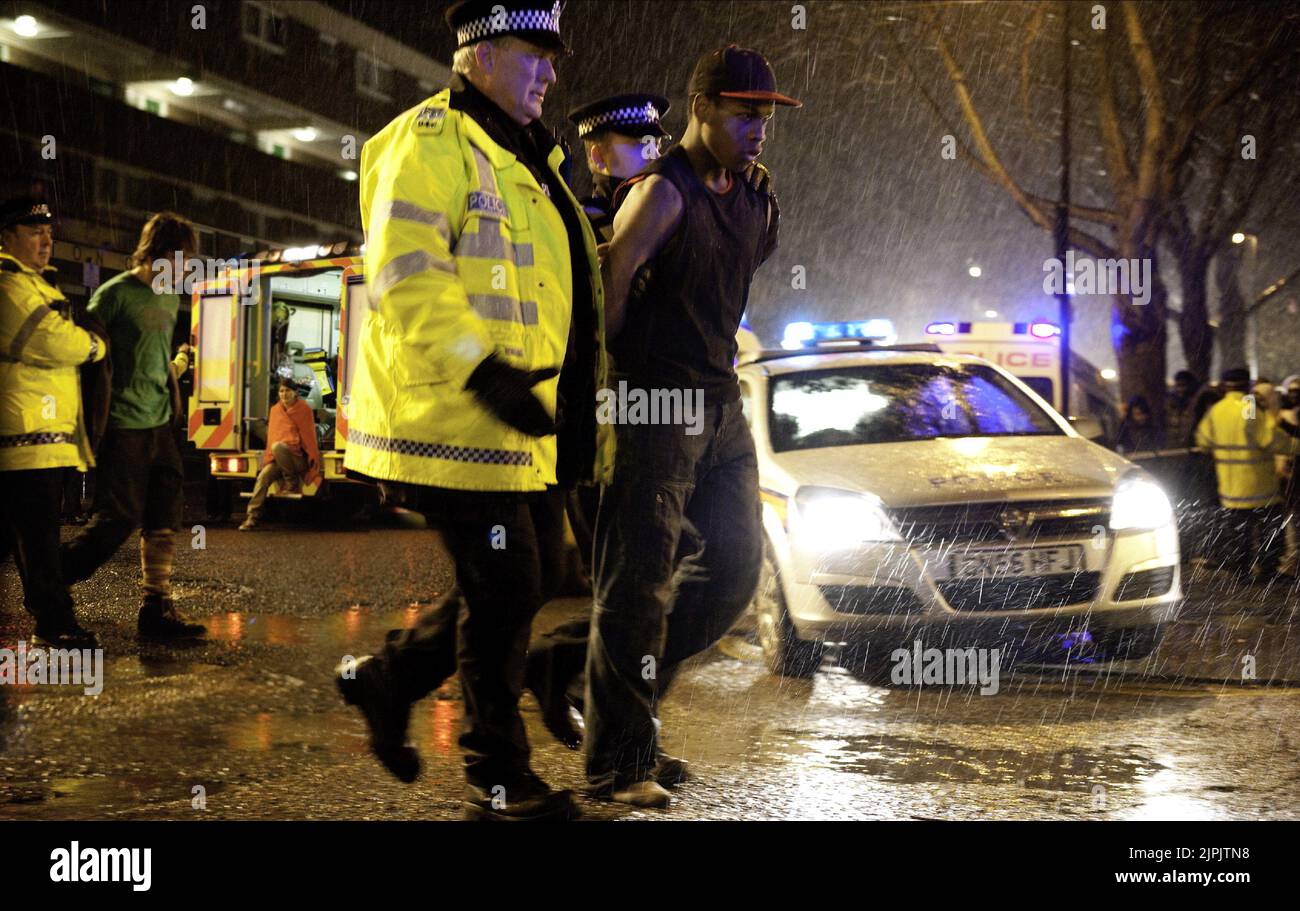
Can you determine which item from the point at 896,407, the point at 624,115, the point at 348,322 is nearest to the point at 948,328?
the point at 348,322

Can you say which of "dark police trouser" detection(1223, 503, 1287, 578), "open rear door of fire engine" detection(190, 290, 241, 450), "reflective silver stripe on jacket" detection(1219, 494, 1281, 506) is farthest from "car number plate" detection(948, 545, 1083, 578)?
"open rear door of fire engine" detection(190, 290, 241, 450)

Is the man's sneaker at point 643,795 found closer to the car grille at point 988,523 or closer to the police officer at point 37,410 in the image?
the car grille at point 988,523

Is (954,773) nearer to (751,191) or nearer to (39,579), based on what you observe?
(751,191)

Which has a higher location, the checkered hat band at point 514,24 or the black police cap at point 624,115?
the black police cap at point 624,115

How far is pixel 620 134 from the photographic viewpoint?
5070mm

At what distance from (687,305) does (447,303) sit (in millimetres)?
1031

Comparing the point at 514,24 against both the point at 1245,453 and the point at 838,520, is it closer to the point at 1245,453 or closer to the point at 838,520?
the point at 838,520

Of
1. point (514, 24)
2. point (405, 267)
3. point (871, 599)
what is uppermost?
point (514, 24)

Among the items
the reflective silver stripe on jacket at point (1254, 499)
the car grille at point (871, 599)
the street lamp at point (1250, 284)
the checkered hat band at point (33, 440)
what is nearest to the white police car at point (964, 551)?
the car grille at point (871, 599)

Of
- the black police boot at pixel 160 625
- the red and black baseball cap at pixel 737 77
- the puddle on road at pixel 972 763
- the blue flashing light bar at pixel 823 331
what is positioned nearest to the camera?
the red and black baseball cap at pixel 737 77

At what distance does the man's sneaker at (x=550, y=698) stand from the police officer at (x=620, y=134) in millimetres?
1583

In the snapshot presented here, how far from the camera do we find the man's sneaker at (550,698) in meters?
4.47

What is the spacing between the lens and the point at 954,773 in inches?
172

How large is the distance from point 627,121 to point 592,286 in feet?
5.03
